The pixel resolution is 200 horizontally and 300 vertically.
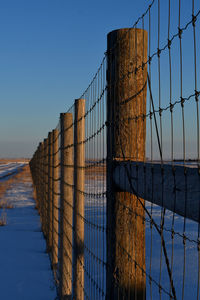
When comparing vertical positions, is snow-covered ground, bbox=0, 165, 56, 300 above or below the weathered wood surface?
below

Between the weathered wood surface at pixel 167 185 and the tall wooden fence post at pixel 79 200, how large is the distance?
172 cm

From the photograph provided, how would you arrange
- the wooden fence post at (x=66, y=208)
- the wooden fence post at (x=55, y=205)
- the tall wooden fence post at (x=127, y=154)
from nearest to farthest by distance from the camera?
the tall wooden fence post at (x=127, y=154), the wooden fence post at (x=66, y=208), the wooden fence post at (x=55, y=205)

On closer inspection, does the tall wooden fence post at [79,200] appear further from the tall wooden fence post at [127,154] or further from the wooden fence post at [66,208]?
the tall wooden fence post at [127,154]

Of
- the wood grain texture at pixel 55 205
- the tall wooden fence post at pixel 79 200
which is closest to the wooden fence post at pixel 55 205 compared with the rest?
the wood grain texture at pixel 55 205

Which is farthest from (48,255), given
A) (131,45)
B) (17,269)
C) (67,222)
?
(131,45)

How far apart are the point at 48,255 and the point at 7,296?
2.23 meters

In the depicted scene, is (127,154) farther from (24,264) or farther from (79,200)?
(24,264)

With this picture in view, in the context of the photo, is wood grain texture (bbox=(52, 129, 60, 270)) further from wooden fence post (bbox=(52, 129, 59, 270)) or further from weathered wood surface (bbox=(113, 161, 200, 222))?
weathered wood surface (bbox=(113, 161, 200, 222))

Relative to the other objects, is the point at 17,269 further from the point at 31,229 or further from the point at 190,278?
the point at 31,229

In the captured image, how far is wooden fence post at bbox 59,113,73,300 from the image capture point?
452 cm

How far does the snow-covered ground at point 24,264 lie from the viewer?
4.95 metres

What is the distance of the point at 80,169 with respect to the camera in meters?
3.79

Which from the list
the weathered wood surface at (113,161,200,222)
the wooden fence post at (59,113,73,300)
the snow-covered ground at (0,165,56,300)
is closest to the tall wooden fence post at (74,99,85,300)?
the wooden fence post at (59,113,73,300)

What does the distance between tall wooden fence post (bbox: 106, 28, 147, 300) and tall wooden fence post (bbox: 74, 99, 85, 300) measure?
1403mm
